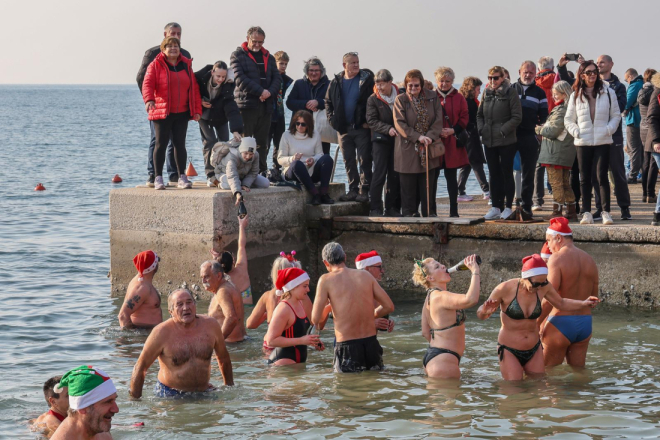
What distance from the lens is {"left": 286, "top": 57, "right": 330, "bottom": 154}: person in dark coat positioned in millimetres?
13859

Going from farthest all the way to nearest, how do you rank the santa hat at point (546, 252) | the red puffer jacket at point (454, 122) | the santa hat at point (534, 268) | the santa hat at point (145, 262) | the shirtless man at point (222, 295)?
the red puffer jacket at point (454, 122) < the santa hat at point (145, 262) < the shirtless man at point (222, 295) < the santa hat at point (546, 252) < the santa hat at point (534, 268)

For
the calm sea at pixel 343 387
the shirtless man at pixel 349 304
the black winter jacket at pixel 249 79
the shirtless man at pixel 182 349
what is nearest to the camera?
the calm sea at pixel 343 387

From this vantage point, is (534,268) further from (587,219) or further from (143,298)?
(143,298)

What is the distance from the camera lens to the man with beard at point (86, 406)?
5691mm

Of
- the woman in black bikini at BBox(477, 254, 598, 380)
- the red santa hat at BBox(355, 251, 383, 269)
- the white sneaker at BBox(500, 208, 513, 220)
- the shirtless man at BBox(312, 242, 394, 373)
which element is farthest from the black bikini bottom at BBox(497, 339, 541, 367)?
the white sneaker at BBox(500, 208, 513, 220)

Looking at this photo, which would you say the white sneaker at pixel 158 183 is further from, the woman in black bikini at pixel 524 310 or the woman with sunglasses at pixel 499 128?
the woman in black bikini at pixel 524 310

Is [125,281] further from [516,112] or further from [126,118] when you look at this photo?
[126,118]

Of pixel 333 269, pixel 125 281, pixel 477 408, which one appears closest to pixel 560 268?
pixel 477 408

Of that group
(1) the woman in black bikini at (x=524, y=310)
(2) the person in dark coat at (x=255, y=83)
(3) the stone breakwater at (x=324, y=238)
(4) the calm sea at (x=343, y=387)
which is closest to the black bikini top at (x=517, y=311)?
(1) the woman in black bikini at (x=524, y=310)

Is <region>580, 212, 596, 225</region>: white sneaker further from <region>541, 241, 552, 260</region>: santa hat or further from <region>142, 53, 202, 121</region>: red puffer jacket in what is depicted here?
<region>142, 53, 202, 121</region>: red puffer jacket

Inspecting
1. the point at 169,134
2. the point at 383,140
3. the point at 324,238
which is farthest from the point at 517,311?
the point at 169,134

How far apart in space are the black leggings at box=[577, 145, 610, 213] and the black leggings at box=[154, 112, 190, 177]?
17.8 feet

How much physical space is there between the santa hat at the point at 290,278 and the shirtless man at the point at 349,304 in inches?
7.7

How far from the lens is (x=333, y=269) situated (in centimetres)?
891
